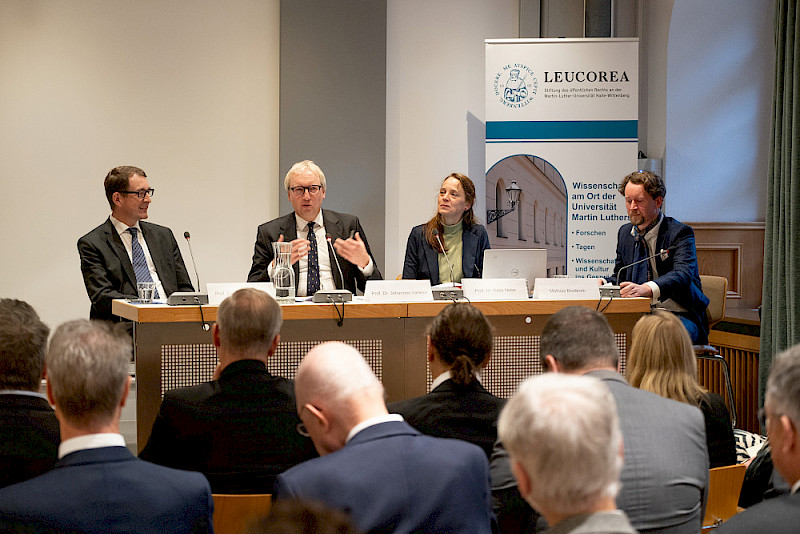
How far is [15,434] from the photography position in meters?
2.01

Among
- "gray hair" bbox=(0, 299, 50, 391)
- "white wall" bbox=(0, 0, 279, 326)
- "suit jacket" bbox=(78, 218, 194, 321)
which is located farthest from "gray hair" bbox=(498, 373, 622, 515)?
"white wall" bbox=(0, 0, 279, 326)

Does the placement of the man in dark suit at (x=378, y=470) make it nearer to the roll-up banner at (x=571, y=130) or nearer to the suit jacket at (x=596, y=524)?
the suit jacket at (x=596, y=524)

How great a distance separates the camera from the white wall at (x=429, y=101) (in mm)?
6277

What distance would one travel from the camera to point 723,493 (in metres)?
2.32

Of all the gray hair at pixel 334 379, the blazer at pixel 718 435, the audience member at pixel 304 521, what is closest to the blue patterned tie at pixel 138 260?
the gray hair at pixel 334 379

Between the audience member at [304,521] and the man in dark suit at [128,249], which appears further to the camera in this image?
the man in dark suit at [128,249]

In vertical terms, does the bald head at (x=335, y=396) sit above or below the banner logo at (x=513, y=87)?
below

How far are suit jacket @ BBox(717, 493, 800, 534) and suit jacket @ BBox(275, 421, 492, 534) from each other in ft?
1.48

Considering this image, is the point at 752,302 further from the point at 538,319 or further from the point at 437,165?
the point at 538,319

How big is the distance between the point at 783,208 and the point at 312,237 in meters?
2.96

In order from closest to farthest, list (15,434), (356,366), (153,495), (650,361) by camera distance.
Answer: (153,495) → (356,366) → (15,434) → (650,361)

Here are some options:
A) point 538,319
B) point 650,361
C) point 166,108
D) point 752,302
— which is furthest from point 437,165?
point 650,361

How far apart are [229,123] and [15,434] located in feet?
14.0

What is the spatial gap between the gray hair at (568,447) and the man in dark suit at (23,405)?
4.19ft
